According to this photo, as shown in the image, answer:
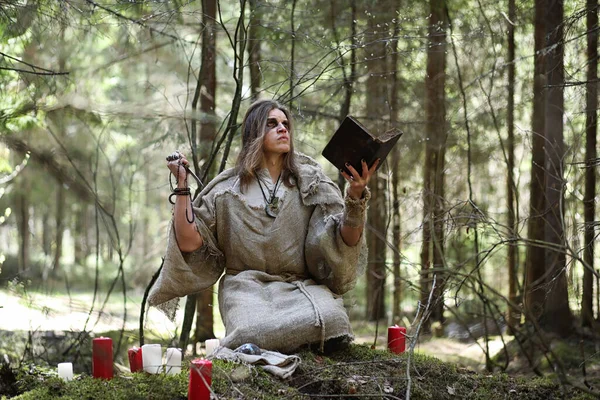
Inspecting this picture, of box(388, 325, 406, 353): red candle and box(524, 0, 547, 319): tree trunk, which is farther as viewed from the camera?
box(524, 0, 547, 319): tree trunk

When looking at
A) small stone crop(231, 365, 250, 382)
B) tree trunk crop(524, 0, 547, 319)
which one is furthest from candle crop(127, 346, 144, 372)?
tree trunk crop(524, 0, 547, 319)

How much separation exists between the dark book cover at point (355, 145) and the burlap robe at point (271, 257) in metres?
0.30

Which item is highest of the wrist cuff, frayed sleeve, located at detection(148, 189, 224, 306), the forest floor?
the wrist cuff

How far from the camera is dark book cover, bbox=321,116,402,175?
446cm

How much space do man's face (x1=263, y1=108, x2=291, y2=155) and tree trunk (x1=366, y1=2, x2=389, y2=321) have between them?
3345 mm

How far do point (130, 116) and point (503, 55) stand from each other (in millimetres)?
5459

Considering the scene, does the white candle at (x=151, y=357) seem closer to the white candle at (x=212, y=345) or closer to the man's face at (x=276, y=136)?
the white candle at (x=212, y=345)

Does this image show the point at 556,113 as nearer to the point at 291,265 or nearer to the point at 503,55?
the point at 503,55

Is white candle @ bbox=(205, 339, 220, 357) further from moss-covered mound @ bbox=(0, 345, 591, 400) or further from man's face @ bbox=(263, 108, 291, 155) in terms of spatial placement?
man's face @ bbox=(263, 108, 291, 155)

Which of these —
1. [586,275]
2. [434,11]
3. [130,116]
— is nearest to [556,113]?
[586,275]

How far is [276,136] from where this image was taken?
500cm

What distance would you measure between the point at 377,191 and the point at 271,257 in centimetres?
638

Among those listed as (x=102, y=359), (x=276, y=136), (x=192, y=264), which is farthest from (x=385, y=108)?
(x=102, y=359)

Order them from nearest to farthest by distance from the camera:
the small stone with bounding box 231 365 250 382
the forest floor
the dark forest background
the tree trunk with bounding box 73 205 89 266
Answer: the small stone with bounding box 231 365 250 382, the dark forest background, the forest floor, the tree trunk with bounding box 73 205 89 266
